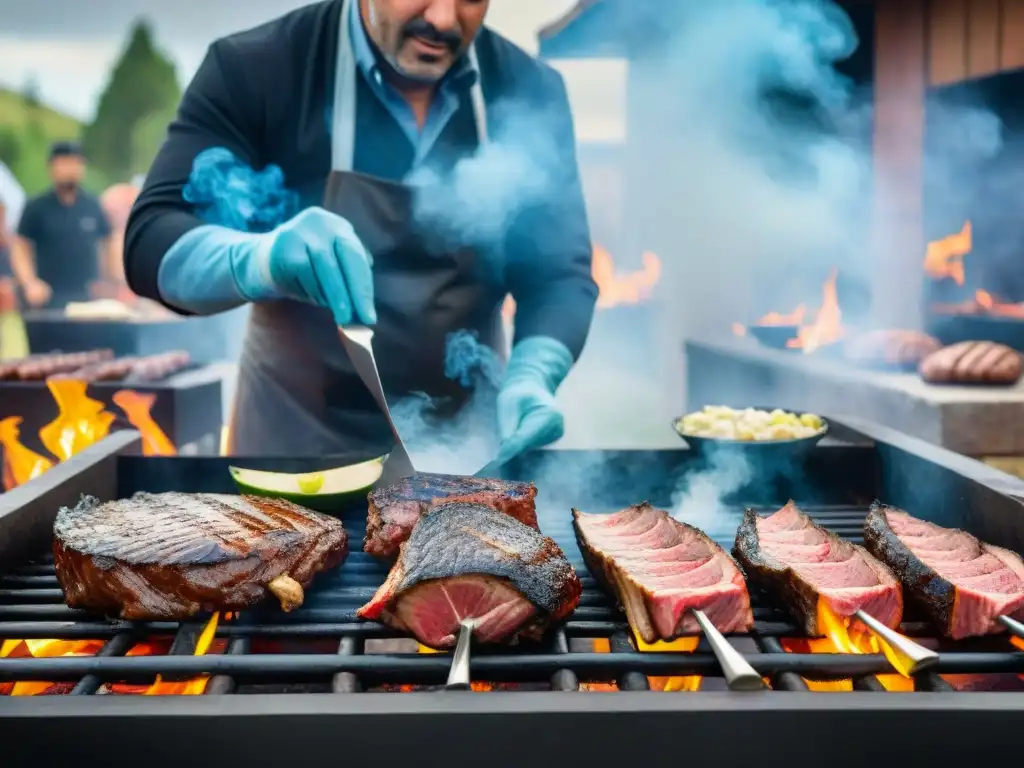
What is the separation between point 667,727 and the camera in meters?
1.24

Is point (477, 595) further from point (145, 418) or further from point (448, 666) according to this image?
point (145, 418)

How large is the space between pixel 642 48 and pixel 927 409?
6152 millimetres

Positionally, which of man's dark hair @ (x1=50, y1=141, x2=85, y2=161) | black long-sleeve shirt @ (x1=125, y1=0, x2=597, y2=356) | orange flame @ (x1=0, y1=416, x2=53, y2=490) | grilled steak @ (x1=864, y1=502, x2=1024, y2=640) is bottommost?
orange flame @ (x1=0, y1=416, x2=53, y2=490)

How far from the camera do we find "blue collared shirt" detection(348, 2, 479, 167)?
3.31 metres

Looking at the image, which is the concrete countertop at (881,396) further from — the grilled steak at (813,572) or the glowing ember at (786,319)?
the grilled steak at (813,572)

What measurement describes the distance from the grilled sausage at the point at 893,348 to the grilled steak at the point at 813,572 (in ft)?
11.9

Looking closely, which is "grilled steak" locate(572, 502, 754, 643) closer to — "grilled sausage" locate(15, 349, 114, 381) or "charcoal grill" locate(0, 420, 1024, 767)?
"charcoal grill" locate(0, 420, 1024, 767)

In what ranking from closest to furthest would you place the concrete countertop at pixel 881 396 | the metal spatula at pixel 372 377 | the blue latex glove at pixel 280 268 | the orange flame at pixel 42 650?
1. the orange flame at pixel 42 650
2. the metal spatula at pixel 372 377
3. the blue latex glove at pixel 280 268
4. the concrete countertop at pixel 881 396

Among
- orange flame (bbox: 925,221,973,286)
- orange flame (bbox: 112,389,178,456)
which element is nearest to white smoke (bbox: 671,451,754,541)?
orange flame (bbox: 112,389,178,456)

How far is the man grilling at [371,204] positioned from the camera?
124 inches

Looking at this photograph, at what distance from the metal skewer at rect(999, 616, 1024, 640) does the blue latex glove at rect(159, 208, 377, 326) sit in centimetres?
177

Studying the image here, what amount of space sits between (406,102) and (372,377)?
1629mm

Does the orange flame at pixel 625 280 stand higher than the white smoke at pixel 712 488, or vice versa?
the orange flame at pixel 625 280

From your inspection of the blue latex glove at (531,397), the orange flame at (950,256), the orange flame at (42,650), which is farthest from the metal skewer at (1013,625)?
the orange flame at (950,256)
